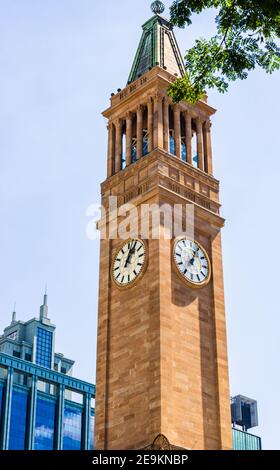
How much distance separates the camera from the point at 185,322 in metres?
57.5

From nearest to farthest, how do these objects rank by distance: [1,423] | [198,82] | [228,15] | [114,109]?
1. [228,15]
2. [198,82]
3. [114,109]
4. [1,423]

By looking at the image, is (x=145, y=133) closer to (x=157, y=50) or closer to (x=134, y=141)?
(x=134, y=141)

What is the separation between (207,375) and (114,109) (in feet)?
71.5

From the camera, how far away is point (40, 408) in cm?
14612

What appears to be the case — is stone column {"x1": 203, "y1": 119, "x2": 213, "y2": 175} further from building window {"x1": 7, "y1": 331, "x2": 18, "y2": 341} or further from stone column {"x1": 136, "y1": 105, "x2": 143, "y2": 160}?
building window {"x1": 7, "y1": 331, "x2": 18, "y2": 341}

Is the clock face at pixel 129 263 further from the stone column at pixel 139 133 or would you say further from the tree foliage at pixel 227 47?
the tree foliage at pixel 227 47

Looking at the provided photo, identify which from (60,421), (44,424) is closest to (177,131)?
(44,424)

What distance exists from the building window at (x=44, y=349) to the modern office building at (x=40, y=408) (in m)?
2.26

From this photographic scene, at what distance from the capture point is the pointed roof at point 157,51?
67312 mm

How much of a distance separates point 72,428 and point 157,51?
9526cm
